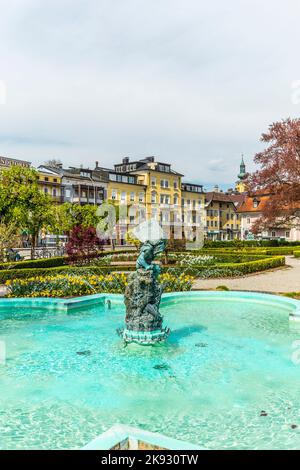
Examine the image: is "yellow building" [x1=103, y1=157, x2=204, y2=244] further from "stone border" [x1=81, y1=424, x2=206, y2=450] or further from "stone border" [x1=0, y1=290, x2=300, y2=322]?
"stone border" [x1=81, y1=424, x2=206, y2=450]

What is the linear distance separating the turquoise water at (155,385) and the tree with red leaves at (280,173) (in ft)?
82.4

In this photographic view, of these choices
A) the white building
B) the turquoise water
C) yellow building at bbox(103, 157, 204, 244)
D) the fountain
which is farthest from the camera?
yellow building at bbox(103, 157, 204, 244)

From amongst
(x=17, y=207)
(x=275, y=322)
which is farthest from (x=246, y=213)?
(x=275, y=322)

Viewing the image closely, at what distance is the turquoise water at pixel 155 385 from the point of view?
232 inches

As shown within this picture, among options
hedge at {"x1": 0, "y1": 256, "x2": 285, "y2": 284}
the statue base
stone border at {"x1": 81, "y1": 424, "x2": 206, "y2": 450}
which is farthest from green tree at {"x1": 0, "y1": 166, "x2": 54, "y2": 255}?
stone border at {"x1": 81, "y1": 424, "x2": 206, "y2": 450}

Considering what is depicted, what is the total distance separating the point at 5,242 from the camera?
24.6 metres

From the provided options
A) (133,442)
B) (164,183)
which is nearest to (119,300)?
(133,442)

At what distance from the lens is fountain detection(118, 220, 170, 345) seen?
9.84 m

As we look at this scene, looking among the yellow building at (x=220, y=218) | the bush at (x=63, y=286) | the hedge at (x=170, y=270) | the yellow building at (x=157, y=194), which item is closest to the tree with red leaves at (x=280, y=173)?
the hedge at (x=170, y=270)

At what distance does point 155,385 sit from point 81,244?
19.1 meters

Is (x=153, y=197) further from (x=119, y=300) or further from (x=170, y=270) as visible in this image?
(x=119, y=300)

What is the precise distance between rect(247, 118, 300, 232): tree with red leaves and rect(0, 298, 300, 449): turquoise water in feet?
82.4

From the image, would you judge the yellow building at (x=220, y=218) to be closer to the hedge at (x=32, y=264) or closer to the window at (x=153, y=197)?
the window at (x=153, y=197)
